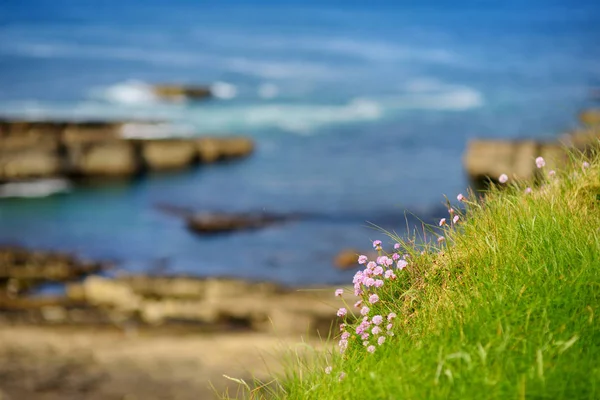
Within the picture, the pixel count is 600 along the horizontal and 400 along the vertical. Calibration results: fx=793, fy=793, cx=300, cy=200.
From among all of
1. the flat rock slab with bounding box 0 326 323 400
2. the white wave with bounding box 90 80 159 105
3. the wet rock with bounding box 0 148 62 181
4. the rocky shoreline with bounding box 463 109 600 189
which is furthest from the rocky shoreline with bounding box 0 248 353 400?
the white wave with bounding box 90 80 159 105

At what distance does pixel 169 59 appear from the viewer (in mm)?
71062

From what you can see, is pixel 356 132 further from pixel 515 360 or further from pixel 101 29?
pixel 101 29

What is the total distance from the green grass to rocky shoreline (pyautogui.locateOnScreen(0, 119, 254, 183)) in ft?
109

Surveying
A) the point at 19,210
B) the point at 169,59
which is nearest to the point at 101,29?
the point at 169,59

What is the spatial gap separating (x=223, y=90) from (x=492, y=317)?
5973 cm

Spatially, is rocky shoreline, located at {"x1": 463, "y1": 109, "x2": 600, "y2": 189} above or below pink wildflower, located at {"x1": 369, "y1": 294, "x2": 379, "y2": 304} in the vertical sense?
below

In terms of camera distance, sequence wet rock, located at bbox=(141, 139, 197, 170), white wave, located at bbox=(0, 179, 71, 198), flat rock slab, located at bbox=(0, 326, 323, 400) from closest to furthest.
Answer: flat rock slab, located at bbox=(0, 326, 323, 400) < white wave, located at bbox=(0, 179, 71, 198) < wet rock, located at bbox=(141, 139, 197, 170)

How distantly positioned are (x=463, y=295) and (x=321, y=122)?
47667mm

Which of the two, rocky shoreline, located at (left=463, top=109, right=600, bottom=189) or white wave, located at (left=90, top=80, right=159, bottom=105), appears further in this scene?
white wave, located at (left=90, top=80, right=159, bottom=105)

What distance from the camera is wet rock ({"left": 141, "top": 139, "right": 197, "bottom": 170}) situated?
37.4 m

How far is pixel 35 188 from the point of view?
34125mm

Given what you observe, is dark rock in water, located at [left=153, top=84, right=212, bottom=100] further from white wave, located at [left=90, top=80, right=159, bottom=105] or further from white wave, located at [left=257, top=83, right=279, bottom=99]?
white wave, located at [left=257, top=83, right=279, bottom=99]

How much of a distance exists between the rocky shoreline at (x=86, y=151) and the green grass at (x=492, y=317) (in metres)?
33.3

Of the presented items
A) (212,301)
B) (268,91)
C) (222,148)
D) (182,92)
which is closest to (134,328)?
(212,301)
